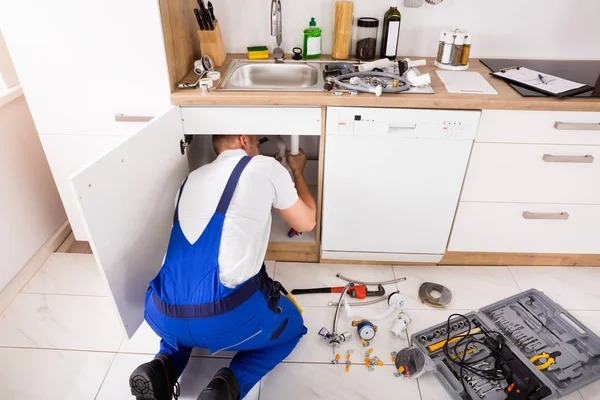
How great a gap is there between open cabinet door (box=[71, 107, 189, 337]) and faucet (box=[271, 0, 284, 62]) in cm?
59

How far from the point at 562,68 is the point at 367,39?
2.93 feet

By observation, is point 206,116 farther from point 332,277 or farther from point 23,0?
point 332,277

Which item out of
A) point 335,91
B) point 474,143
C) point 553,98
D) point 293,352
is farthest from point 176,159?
point 553,98

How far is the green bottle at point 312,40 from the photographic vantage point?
191 centimetres

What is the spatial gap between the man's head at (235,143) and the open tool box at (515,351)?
0.98 meters

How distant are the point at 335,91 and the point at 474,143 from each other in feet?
1.92

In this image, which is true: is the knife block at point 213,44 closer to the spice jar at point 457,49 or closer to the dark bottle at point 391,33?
the dark bottle at point 391,33

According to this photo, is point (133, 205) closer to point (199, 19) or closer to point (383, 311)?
point (199, 19)

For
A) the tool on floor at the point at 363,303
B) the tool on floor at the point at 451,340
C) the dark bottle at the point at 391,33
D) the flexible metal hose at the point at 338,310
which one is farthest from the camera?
the dark bottle at the point at 391,33

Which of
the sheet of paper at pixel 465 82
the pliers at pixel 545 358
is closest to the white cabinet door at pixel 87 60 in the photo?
the sheet of paper at pixel 465 82

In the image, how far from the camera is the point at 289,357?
1.55 metres

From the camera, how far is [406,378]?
1.49 metres

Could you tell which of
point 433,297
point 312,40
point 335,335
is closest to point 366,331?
point 335,335

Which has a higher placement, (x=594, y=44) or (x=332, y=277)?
(x=594, y=44)
